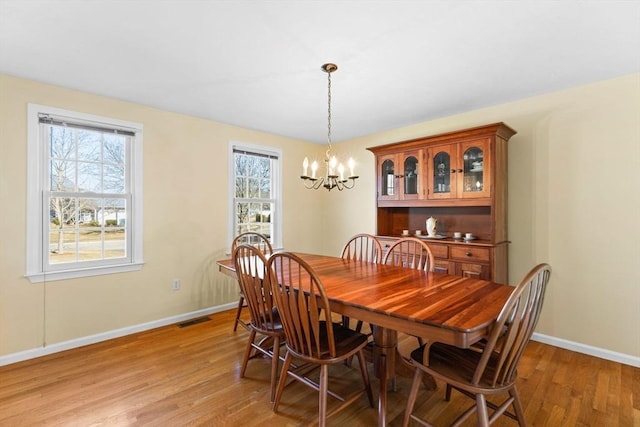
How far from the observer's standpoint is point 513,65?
2.38 meters

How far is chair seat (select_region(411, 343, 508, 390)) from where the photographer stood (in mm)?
1467

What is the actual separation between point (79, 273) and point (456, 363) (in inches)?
126

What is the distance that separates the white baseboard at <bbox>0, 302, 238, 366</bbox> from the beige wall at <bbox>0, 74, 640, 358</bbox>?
0.05m

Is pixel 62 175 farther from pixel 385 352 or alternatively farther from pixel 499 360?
pixel 499 360

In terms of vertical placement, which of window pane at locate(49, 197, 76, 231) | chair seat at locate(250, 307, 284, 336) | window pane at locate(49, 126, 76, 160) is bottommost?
chair seat at locate(250, 307, 284, 336)

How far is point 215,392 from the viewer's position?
2145mm

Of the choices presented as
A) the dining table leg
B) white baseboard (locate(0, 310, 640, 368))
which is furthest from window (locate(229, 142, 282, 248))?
the dining table leg

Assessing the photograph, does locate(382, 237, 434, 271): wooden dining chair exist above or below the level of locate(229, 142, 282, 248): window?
below

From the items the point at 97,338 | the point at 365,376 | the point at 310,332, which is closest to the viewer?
the point at 310,332

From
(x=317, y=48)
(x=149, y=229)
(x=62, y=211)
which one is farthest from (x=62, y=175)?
(x=317, y=48)

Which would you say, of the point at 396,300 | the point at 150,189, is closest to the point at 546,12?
the point at 396,300

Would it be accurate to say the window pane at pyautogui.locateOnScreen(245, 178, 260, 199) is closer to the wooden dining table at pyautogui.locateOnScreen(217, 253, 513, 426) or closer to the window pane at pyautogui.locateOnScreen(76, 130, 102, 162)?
the window pane at pyautogui.locateOnScreen(76, 130, 102, 162)

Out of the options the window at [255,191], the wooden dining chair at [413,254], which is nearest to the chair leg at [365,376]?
the wooden dining chair at [413,254]

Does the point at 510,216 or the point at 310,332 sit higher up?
the point at 510,216
